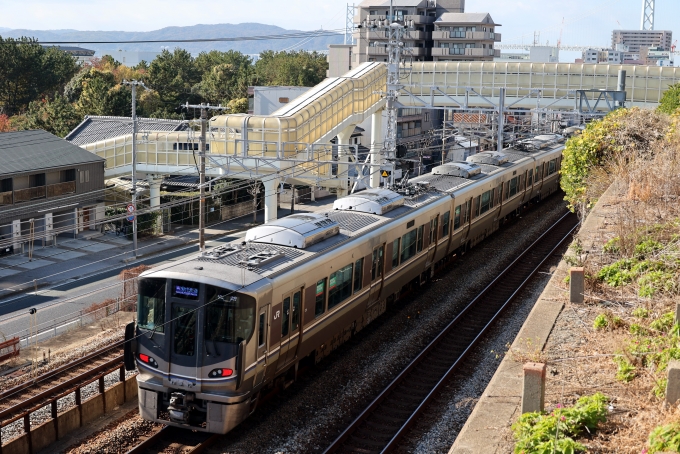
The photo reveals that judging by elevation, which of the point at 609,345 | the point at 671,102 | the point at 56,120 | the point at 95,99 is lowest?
the point at 609,345

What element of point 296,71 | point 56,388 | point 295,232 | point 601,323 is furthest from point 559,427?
point 296,71

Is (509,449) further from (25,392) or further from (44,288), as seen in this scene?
(44,288)

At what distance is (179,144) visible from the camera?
3325 cm

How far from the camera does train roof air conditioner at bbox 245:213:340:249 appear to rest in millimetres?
12570

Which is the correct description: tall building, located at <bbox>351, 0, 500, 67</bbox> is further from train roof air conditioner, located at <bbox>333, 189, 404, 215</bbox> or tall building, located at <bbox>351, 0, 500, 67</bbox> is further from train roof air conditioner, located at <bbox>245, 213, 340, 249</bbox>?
train roof air conditioner, located at <bbox>245, 213, 340, 249</bbox>

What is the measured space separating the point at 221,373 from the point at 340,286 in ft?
11.1

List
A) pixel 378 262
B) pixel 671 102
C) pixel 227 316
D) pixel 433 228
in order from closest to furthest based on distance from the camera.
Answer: pixel 227 316
pixel 378 262
pixel 433 228
pixel 671 102

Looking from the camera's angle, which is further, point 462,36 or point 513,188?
point 462,36

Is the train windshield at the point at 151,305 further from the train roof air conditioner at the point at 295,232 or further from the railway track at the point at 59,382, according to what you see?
the train roof air conditioner at the point at 295,232

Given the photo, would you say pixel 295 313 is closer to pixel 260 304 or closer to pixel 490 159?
pixel 260 304

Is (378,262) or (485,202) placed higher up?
(485,202)

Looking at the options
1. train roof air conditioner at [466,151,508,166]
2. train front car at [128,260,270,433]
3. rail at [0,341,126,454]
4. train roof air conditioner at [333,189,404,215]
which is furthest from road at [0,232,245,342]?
train roof air conditioner at [466,151,508,166]

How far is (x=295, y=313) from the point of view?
1175cm

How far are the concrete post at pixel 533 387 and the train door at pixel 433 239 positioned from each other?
386 inches
